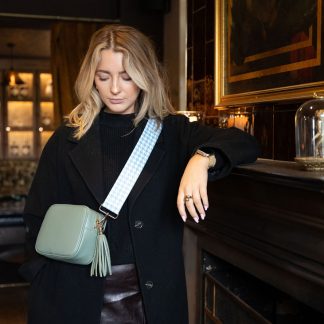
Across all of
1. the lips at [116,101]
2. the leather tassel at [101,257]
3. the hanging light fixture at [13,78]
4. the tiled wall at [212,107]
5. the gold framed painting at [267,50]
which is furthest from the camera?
the hanging light fixture at [13,78]

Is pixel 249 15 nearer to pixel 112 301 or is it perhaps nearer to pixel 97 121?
pixel 97 121

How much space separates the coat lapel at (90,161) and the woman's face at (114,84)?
131 millimetres

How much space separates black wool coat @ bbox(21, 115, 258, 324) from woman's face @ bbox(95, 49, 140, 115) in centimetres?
11

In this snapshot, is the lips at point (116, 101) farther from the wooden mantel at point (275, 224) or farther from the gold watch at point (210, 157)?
the wooden mantel at point (275, 224)

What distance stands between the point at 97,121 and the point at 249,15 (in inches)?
42.7

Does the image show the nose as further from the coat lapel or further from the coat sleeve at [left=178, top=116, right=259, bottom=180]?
the coat sleeve at [left=178, top=116, right=259, bottom=180]

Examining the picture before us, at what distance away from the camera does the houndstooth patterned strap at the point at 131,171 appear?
180 cm

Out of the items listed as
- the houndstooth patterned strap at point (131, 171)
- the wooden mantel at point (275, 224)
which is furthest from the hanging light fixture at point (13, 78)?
the houndstooth patterned strap at point (131, 171)

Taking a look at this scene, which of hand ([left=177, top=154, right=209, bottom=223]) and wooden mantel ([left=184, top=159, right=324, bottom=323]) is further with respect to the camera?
wooden mantel ([left=184, top=159, right=324, bottom=323])

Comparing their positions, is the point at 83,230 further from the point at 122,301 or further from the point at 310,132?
the point at 310,132

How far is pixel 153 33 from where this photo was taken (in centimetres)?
444

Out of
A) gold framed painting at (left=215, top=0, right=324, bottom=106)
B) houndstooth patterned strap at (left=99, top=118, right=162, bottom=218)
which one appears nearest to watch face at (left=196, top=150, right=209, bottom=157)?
houndstooth patterned strap at (left=99, top=118, right=162, bottom=218)

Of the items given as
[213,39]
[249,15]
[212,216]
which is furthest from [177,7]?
[212,216]

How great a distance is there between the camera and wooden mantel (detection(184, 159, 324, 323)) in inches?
70.8
